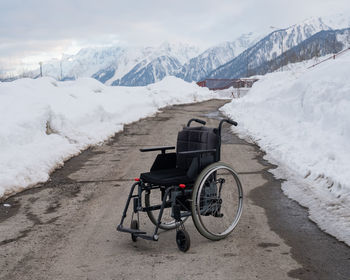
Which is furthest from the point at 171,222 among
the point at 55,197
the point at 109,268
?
the point at 55,197

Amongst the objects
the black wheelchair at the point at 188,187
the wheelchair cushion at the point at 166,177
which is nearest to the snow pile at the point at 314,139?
the black wheelchair at the point at 188,187

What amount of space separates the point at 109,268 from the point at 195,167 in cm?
156

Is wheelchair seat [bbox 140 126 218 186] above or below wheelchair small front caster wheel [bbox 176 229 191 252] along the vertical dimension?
above

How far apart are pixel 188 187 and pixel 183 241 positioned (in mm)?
657

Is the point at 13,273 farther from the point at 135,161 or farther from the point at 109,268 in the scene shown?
the point at 135,161

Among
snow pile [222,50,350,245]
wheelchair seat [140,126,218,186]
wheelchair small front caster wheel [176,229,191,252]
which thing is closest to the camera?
wheelchair small front caster wheel [176,229,191,252]

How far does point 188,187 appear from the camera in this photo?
16.4 feet

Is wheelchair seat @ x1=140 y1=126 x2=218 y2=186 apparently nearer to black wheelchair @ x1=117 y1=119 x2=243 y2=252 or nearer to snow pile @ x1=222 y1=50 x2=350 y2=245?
black wheelchair @ x1=117 y1=119 x2=243 y2=252

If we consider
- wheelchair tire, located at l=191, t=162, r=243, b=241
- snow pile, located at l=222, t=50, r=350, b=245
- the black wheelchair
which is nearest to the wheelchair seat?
the black wheelchair

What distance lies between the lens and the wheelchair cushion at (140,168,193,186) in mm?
4742

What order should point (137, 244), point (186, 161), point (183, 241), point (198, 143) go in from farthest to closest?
point (186, 161), point (198, 143), point (137, 244), point (183, 241)

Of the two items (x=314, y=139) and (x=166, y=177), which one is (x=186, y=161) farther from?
(x=314, y=139)

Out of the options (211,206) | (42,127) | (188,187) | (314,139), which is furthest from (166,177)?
(42,127)

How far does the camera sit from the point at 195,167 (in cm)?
496
